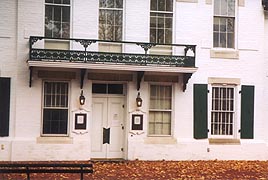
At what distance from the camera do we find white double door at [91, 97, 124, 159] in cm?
1775

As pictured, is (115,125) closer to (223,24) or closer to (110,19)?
(110,19)

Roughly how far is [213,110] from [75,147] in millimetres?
5479

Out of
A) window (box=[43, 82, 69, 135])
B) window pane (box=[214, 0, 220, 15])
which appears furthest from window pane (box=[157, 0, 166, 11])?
window (box=[43, 82, 69, 135])

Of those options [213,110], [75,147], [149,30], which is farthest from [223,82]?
[75,147]

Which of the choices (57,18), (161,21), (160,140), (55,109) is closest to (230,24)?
(161,21)

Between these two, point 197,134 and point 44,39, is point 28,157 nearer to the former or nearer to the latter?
point 44,39

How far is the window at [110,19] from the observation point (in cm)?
1777

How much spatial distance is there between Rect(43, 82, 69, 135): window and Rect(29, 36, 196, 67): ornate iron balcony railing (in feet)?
4.09

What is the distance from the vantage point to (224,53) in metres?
18.6

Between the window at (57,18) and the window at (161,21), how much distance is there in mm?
3178

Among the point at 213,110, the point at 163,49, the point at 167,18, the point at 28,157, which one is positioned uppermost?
the point at 167,18

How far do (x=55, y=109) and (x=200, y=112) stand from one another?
214 inches

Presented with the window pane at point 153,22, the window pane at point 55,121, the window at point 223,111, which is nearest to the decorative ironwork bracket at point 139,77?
the window pane at point 153,22

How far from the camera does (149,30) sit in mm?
18047
